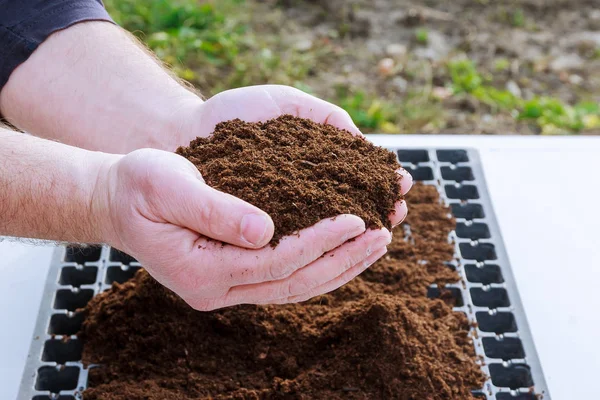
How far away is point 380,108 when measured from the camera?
144 inches

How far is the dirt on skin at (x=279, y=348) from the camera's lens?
5.19 feet

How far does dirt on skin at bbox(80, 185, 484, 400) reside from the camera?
5.19 feet

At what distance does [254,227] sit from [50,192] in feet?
1.72

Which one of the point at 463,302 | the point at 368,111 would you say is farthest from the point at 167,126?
the point at 368,111

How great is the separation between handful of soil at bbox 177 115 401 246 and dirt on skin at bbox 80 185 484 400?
0.29 m

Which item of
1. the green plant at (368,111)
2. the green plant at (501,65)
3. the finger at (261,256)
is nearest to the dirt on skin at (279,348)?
the finger at (261,256)

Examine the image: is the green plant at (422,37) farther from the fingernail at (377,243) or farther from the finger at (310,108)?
the fingernail at (377,243)

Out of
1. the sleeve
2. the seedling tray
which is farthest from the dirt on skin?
the sleeve

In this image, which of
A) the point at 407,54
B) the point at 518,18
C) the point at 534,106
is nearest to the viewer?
the point at 534,106

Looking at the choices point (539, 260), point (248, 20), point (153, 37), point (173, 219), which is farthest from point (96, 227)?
point (248, 20)

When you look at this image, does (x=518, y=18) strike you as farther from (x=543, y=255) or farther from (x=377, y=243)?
(x=377, y=243)

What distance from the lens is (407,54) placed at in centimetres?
411

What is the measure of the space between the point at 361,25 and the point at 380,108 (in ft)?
2.94

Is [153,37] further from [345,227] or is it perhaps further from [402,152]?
[345,227]
